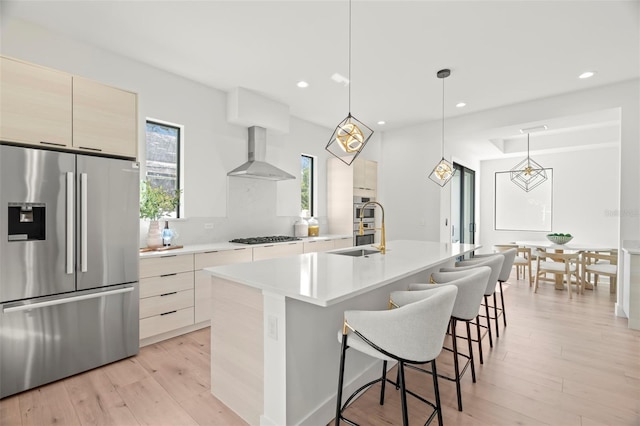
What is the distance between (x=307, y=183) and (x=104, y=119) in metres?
3.44

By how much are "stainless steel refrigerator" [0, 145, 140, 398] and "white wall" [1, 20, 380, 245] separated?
852 millimetres

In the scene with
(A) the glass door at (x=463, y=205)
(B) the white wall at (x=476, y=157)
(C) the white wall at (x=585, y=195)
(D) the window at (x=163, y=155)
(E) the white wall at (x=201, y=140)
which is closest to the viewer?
(E) the white wall at (x=201, y=140)

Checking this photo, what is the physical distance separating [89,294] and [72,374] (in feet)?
2.01

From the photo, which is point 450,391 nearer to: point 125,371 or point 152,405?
point 152,405

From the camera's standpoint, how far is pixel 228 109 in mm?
4215

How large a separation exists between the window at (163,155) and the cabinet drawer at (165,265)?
846 mm

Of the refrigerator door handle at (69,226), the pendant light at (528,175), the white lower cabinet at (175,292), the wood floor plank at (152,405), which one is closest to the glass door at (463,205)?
the pendant light at (528,175)

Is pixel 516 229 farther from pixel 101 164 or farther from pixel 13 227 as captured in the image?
pixel 13 227

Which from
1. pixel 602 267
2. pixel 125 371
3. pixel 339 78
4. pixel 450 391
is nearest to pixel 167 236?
pixel 125 371

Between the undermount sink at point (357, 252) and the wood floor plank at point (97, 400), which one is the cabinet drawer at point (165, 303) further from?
the undermount sink at point (357, 252)

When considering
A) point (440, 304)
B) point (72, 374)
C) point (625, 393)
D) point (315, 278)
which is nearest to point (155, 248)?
point (72, 374)

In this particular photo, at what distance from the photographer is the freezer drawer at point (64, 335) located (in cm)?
214

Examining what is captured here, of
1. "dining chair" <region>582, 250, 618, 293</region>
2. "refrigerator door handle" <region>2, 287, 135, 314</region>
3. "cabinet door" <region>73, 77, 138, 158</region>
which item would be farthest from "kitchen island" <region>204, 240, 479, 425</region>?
"dining chair" <region>582, 250, 618, 293</region>

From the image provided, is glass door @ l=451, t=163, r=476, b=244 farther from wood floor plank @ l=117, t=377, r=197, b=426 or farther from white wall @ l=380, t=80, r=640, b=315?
wood floor plank @ l=117, t=377, r=197, b=426
